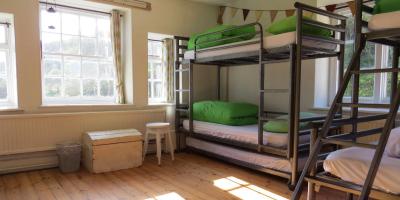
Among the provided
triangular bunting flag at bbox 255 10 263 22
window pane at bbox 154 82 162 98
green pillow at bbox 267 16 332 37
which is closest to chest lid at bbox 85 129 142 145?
window pane at bbox 154 82 162 98

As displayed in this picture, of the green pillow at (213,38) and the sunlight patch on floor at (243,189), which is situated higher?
the green pillow at (213,38)

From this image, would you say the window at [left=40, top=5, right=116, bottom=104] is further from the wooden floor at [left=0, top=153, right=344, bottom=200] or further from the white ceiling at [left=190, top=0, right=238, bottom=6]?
the white ceiling at [left=190, top=0, right=238, bottom=6]

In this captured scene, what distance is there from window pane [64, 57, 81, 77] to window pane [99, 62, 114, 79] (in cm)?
31

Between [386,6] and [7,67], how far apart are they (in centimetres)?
399

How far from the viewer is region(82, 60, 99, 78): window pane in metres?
3.87

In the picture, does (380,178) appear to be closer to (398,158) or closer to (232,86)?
(398,158)

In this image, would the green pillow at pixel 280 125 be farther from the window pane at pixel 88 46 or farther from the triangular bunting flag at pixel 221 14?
the window pane at pixel 88 46

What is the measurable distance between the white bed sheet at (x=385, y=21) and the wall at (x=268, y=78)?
186cm

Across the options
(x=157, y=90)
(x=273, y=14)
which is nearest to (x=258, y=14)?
(x=273, y=14)

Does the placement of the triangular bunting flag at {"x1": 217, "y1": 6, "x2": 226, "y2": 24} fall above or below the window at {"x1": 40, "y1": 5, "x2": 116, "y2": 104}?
above

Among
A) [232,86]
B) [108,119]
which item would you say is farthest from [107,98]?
[232,86]

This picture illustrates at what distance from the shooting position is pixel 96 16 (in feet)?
12.8

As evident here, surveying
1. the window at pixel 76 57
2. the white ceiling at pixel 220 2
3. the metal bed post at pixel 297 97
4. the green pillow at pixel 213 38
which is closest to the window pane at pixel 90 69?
the window at pixel 76 57

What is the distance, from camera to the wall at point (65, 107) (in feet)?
10.3
